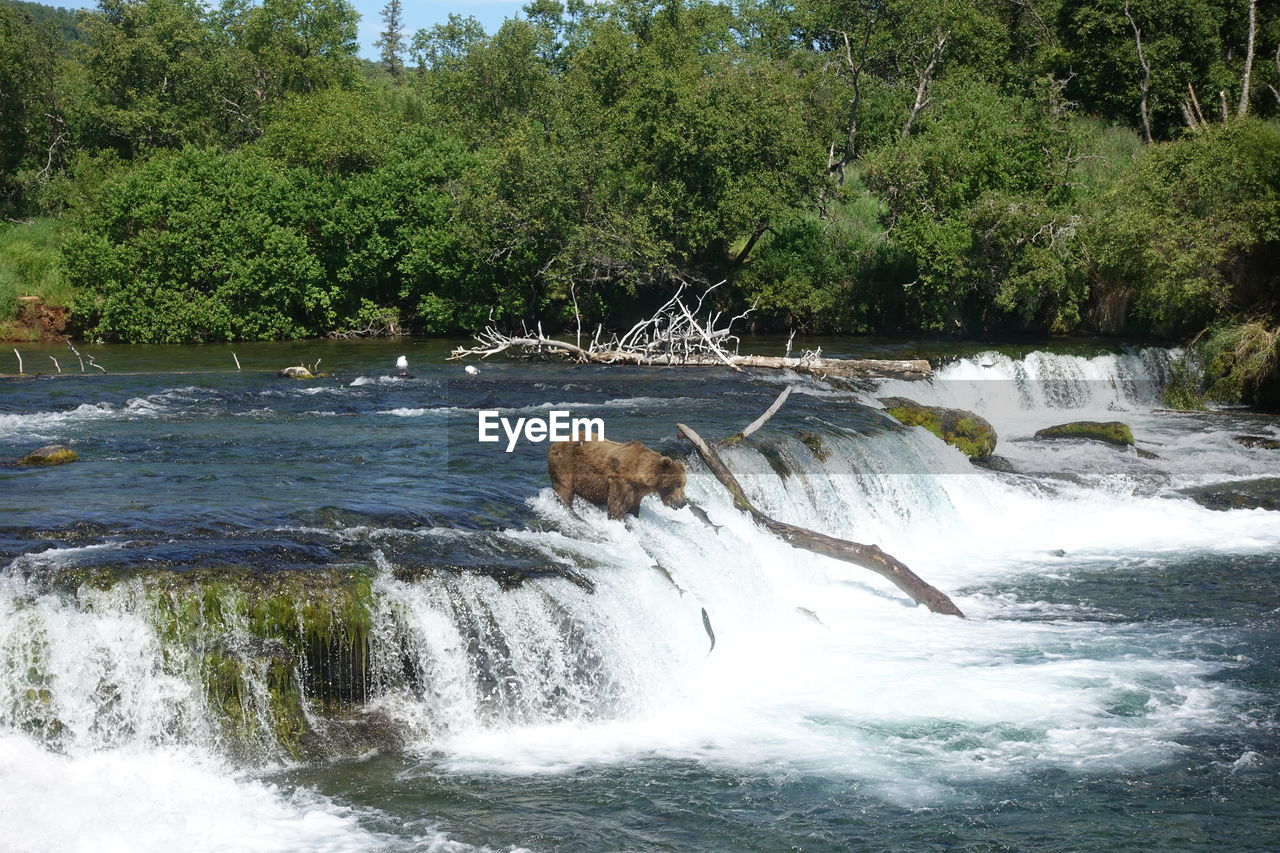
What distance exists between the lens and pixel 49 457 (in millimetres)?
15164

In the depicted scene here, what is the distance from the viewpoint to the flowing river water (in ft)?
28.5

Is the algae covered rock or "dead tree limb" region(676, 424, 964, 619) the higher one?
the algae covered rock

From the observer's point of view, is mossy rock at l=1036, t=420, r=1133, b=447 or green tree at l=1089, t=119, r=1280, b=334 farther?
green tree at l=1089, t=119, r=1280, b=334

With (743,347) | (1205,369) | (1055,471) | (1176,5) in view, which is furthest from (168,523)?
(1176,5)

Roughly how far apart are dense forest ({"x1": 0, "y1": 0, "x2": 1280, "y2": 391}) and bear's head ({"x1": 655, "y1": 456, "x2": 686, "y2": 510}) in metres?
16.3

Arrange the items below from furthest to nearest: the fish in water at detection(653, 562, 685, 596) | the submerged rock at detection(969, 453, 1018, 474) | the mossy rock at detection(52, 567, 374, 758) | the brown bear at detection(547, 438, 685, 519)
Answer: the submerged rock at detection(969, 453, 1018, 474) < the brown bear at detection(547, 438, 685, 519) < the fish in water at detection(653, 562, 685, 596) < the mossy rock at detection(52, 567, 374, 758)

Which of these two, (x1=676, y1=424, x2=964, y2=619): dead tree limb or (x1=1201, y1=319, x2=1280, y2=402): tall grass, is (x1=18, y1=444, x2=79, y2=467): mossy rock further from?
(x1=1201, y1=319, x2=1280, y2=402): tall grass

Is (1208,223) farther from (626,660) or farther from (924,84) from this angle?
(626,660)

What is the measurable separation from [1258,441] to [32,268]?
3068cm

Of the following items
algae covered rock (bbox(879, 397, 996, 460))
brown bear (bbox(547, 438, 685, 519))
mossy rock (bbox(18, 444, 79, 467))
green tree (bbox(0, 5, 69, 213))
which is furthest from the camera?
green tree (bbox(0, 5, 69, 213))

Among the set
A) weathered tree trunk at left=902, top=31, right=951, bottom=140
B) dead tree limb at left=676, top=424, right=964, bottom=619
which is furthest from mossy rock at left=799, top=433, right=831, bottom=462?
weathered tree trunk at left=902, top=31, right=951, bottom=140

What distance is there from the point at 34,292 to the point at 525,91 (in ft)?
53.8

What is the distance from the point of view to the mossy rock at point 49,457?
49.3 ft

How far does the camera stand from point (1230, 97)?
39.0m
